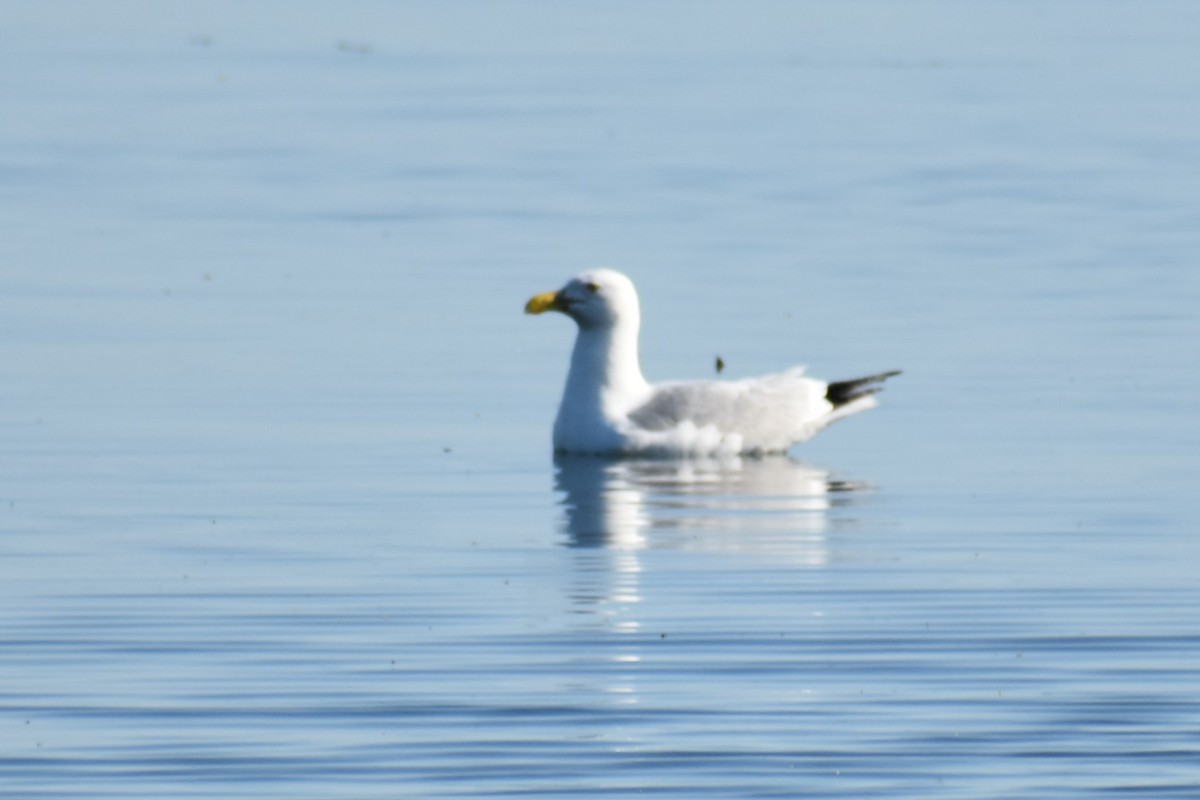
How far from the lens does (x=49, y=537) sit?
1439 cm

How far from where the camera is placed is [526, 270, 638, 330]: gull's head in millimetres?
19344

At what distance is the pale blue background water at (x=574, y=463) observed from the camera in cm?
1052

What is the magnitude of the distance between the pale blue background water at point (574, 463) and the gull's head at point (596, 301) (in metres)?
0.63

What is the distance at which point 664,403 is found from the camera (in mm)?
18531

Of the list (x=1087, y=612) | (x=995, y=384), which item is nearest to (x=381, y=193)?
(x=995, y=384)

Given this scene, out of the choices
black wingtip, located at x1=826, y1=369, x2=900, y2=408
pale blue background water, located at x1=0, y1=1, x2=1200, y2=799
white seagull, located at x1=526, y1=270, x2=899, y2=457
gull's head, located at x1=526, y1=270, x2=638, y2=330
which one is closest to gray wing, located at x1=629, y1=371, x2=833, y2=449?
white seagull, located at x1=526, y1=270, x2=899, y2=457

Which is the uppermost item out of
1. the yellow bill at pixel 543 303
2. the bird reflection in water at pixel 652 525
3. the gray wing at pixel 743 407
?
the yellow bill at pixel 543 303

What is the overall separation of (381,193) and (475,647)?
18.7 m

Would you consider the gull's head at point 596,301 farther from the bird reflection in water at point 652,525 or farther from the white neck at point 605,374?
the bird reflection in water at point 652,525

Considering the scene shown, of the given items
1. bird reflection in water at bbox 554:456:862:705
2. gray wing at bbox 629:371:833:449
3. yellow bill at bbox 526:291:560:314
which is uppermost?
yellow bill at bbox 526:291:560:314

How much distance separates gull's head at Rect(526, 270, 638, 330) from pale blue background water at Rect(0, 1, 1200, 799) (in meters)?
0.63

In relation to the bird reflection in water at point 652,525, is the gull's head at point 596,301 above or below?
above

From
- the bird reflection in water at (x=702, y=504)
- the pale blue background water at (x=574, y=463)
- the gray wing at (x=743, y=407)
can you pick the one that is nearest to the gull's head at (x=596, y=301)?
the pale blue background water at (x=574, y=463)

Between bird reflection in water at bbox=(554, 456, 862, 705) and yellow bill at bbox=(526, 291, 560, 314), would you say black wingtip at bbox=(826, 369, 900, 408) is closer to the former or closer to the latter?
bird reflection in water at bbox=(554, 456, 862, 705)
